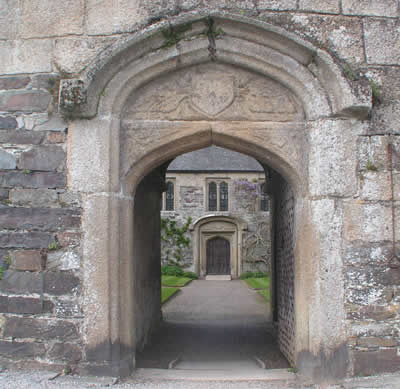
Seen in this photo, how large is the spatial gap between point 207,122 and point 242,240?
608 inches

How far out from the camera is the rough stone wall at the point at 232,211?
60.8ft

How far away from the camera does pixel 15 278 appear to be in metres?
3.45

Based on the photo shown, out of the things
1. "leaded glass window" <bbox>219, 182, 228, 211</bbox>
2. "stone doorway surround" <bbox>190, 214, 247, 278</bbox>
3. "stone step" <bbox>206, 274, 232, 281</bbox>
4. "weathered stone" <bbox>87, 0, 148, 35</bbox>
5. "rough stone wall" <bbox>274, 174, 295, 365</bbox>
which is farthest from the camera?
"leaded glass window" <bbox>219, 182, 228, 211</bbox>

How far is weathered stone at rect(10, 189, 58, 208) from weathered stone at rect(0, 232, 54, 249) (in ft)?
0.83

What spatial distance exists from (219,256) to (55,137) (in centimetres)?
1620

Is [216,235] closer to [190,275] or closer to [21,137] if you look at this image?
[190,275]

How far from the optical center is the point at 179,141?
11.9 ft

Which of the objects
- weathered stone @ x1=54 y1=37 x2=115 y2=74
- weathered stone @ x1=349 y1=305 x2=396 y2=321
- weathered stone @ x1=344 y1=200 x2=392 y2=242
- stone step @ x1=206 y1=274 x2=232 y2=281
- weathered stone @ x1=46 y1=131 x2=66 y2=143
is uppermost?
weathered stone @ x1=54 y1=37 x2=115 y2=74

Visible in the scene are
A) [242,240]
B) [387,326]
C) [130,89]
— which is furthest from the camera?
[242,240]

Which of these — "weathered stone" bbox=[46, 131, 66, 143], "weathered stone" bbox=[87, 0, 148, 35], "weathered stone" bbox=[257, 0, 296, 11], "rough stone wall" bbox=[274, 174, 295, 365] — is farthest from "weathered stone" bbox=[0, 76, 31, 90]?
"rough stone wall" bbox=[274, 174, 295, 365]

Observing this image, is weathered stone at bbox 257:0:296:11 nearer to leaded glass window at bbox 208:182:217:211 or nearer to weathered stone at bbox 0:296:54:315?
weathered stone at bbox 0:296:54:315

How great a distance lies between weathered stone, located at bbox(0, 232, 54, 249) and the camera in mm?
3441

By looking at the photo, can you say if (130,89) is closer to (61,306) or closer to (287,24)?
(287,24)

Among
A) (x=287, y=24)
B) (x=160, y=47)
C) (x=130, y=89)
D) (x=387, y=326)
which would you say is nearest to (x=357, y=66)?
(x=287, y=24)
